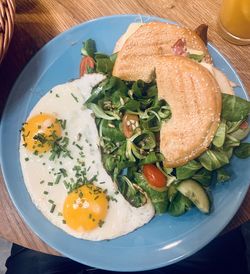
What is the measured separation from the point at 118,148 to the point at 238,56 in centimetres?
56

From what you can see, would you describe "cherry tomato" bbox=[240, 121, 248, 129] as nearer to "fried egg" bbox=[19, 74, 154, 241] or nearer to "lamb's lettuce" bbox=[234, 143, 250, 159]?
"lamb's lettuce" bbox=[234, 143, 250, 159]

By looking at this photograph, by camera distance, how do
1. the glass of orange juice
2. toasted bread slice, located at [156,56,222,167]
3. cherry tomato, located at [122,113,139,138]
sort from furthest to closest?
the glass of orange juice → cherry tomato, located at [122,113,139,138] → toasted bread slice, located at [156,56,222,167]

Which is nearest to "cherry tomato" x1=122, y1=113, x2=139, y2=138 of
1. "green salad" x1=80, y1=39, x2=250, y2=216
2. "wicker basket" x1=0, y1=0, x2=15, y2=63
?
"green salad" x1=80, y1=39, x2=250, y2=216

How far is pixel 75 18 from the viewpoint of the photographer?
1.64 metres

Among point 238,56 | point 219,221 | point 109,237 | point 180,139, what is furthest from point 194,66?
point 109,237

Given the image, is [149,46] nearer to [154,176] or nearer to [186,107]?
[186,107]

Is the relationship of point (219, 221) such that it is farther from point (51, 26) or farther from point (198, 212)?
point (51, 26)

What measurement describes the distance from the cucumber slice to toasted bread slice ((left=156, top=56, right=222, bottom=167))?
67 mm

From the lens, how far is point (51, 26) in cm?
163

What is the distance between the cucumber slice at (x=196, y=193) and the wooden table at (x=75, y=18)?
1.49 feet

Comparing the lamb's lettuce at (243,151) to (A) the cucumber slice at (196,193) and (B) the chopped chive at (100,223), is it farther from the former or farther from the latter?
(B) the chopped chive at (100,223)

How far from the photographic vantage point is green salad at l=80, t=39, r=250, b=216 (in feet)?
4.26

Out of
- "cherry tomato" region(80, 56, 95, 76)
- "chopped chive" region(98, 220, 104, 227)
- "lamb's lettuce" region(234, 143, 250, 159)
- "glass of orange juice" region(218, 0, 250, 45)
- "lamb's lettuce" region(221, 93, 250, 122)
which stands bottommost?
"chopped chive" region(98, 220, 104, 227)

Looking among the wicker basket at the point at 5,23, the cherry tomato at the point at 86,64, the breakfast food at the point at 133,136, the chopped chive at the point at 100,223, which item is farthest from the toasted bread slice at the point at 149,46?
the chopped chive at the point at 100,223
